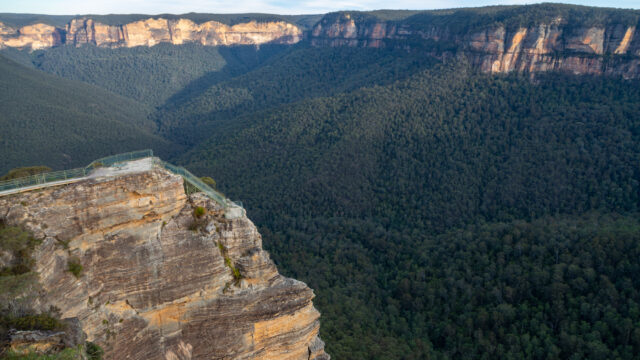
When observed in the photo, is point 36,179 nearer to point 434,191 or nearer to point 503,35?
point 434,191

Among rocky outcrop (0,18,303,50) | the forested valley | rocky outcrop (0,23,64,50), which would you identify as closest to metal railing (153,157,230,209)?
the forested valley

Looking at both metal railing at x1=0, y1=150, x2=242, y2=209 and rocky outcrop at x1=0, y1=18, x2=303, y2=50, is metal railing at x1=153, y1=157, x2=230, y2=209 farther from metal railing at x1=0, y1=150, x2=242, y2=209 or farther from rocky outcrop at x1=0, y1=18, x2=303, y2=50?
rocky outcrop at x1=0, y1=18, x2=303, y2=50

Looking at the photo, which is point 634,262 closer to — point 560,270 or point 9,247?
point 560,270

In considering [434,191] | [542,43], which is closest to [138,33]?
[542,43]

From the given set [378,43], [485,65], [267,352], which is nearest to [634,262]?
[267,352]

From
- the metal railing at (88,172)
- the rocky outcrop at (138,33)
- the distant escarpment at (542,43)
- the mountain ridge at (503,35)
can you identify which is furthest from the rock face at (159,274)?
the rocky outcrop at (138,33)

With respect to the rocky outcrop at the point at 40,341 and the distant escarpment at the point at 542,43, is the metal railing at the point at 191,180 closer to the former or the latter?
the rocky outcrop at the point at 40,341

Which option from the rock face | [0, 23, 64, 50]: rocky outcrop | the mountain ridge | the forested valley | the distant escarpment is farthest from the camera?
[0, 23, 64, 50]: rocky outcrop

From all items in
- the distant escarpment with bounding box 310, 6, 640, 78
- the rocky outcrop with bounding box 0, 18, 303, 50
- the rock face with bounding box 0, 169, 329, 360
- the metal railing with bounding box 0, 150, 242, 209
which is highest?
the rocky outcrop with bounding box 0, 18, 303, 50
